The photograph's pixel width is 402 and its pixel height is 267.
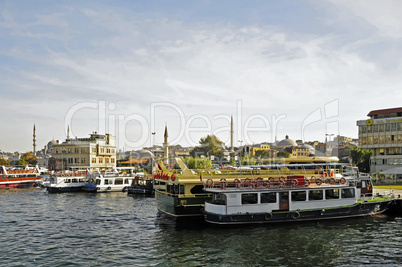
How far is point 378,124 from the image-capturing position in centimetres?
7144

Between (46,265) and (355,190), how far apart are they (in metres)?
23.9

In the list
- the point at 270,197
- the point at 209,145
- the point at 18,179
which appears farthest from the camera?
the point at 209,145

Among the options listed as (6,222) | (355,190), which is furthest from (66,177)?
(355,190)

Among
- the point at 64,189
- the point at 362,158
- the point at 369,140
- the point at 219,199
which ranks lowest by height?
the point at 64,189

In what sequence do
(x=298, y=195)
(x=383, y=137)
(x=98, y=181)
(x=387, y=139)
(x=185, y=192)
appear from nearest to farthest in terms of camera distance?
1. (x=298, y=195)
2. (x=185, y=192)
3. (x=98, y=181)
4. (x=387, y=139)
5. (x=383, y=137)

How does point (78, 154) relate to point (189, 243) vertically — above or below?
above

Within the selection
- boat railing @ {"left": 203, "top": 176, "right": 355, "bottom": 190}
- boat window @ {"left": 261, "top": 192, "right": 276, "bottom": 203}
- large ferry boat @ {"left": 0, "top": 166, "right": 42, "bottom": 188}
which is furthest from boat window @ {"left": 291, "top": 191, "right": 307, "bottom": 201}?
large ferry boat @ {"left": 0, "top": 166, "right": 42, "bottom": 188}

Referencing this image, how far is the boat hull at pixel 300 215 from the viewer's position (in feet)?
87.4

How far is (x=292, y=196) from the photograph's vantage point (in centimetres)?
2816

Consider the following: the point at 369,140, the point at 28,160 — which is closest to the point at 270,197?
the point at 369,140

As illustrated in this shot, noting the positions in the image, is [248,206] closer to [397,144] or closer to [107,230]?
[107,230]

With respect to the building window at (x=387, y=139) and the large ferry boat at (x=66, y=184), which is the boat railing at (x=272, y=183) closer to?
the large ferry boat at (x=66, y=184)

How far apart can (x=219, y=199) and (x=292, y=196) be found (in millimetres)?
5815

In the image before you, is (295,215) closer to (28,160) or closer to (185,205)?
(185,205)
